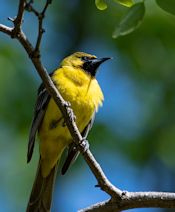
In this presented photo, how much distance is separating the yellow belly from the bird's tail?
65 mm

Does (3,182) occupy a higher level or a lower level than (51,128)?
higher

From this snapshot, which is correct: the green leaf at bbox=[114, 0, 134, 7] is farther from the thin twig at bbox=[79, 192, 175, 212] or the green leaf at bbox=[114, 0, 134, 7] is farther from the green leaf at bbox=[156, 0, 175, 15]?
the thin twig at bbox=[79, 192, 175, 212]

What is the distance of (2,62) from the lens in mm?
9055

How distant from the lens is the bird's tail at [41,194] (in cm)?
564

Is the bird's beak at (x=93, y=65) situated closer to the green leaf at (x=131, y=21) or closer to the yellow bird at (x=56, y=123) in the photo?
the yellow bird at (x=56, y=123)

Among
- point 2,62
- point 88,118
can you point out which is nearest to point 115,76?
point 2,62

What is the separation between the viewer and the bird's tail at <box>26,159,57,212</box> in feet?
18.5

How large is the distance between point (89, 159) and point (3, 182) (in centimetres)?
506

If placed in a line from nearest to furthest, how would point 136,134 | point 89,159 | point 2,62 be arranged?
point 89,159 < point 2,62 < point 136,134

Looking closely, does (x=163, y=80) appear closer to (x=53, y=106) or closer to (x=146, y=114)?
(x=146, y=114)

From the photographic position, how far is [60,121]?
19.8ft

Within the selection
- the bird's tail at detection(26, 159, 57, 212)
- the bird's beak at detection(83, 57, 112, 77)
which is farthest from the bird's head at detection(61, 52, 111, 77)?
the bird's tail at detection(26, 159, 57, 212)

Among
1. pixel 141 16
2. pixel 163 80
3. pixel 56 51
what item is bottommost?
pixel 141 16

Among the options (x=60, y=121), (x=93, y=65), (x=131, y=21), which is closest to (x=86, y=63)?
(x=93, y=65)
